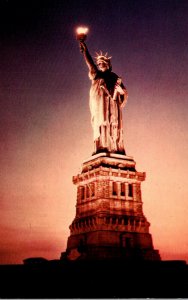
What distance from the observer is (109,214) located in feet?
108

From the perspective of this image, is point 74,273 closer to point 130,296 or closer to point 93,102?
point 130,296

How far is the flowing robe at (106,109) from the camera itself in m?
38.1

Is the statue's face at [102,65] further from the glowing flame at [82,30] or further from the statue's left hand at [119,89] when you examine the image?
the glowing flame at [82,30]

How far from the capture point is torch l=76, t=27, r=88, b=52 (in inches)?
1602

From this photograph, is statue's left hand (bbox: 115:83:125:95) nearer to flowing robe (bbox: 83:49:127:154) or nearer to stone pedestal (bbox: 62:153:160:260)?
flowing robe (bbox: 83:49:127:154)

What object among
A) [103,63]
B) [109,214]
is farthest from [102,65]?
[109,214]

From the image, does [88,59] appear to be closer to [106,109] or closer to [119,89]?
[119,89]

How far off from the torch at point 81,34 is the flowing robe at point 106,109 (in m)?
2.04

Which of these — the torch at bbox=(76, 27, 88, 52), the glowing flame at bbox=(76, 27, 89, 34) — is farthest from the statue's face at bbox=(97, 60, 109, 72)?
the glowing flame at bbox=(76, 27, 89, 34)

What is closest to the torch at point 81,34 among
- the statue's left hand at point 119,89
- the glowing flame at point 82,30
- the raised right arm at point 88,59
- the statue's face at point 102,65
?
the glowing flame at point 82,30

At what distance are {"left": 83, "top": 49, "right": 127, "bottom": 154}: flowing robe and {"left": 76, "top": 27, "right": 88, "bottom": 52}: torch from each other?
80.5 inches

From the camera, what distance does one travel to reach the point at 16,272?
22625 millimetres

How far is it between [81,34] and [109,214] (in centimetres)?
2251

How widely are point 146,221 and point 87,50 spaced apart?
2203cm
